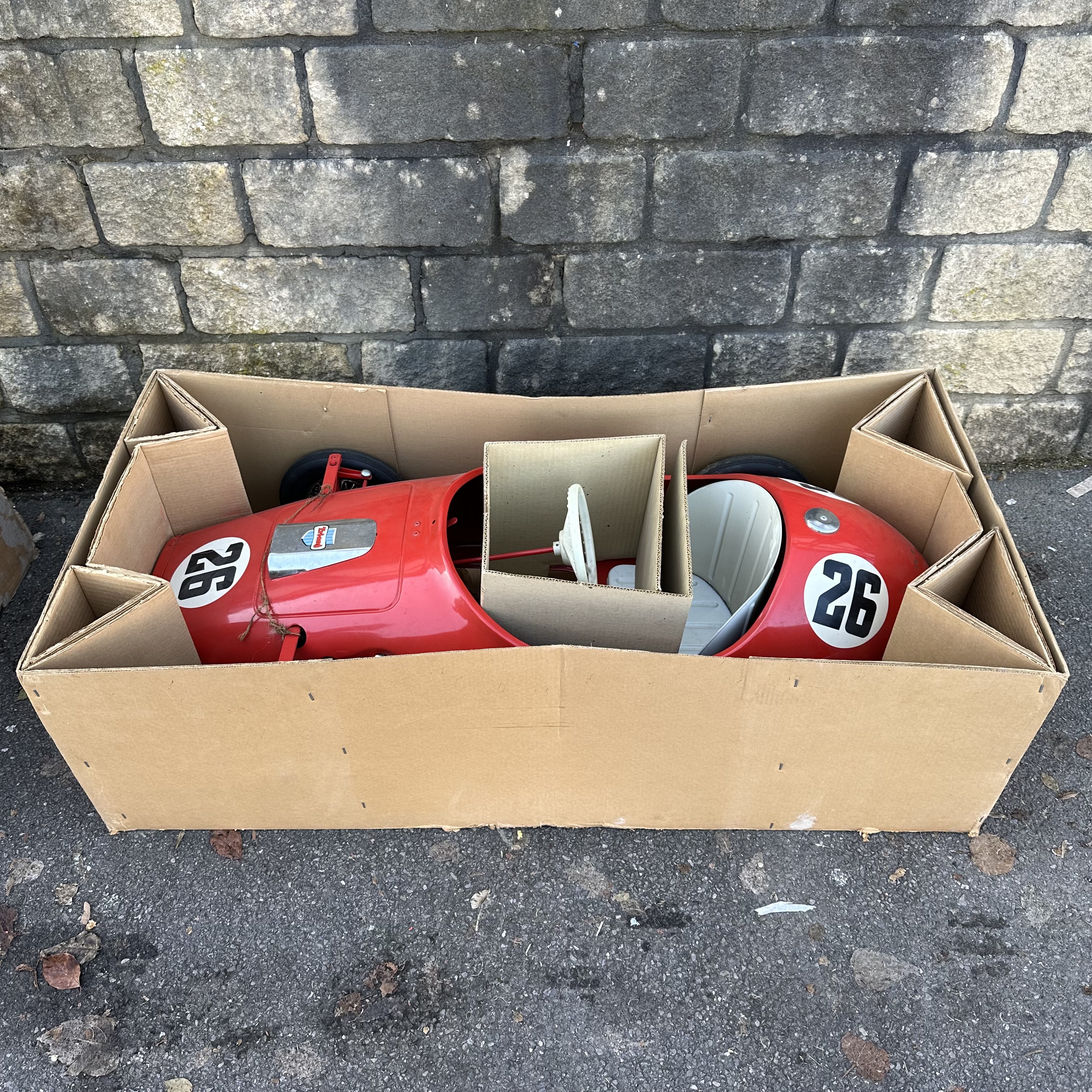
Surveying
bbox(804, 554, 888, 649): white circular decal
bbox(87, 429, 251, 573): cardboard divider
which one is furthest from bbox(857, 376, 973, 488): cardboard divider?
bbox(87, 429, 251, 573): cardboard divider

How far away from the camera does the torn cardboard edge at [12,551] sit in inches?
102

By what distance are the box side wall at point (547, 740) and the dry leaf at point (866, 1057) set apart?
0.46 metres

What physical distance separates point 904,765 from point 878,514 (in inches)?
30.4

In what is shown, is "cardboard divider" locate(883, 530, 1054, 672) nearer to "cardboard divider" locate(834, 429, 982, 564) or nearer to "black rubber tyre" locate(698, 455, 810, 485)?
"cardboard divider" locate(834, 429, 982, 564)

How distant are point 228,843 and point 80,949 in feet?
1.17

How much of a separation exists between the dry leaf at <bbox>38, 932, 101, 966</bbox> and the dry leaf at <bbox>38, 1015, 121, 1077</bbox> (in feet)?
0.41

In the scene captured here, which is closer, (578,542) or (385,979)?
(385,979)

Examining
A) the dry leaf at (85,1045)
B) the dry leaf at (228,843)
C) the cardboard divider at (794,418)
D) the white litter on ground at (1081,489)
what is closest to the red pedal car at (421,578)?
the cardboard divider at (794,418)

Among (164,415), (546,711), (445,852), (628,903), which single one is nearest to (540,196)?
(164,415)

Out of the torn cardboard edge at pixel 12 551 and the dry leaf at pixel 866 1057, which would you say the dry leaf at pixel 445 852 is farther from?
the torn cardboard edge at pixel 12 551

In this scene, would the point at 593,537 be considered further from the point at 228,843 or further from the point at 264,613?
the point at 228,843

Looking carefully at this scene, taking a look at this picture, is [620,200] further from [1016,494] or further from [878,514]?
[1016,494]

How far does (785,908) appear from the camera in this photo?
1.93 m

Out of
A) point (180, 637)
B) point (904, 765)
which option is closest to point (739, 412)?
point (904, 765)
